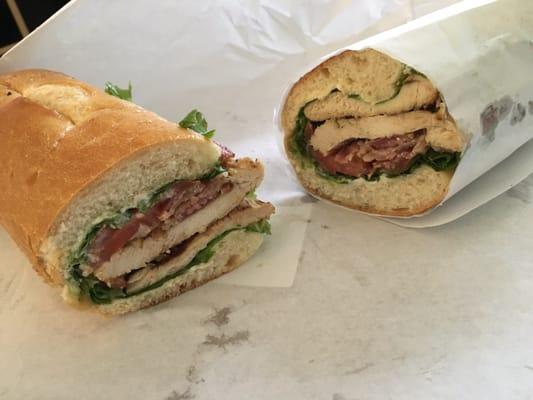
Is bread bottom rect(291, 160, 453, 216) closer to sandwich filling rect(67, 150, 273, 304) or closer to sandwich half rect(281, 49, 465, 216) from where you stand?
sandwich half rect(281, 49, 465, 216)

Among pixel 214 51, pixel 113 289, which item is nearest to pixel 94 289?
pixel 113 289

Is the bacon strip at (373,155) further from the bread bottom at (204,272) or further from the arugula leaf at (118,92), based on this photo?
the arugula leaf at (118,92)

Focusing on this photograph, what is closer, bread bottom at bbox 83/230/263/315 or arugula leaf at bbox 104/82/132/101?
bread bottom at bbox 83/230/263/315

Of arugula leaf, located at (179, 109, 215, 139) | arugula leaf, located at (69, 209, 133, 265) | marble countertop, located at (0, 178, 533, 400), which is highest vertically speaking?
arugula leaf, located at (179, 109, 215, 139)

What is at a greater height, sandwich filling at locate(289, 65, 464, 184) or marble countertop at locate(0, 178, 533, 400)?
sandwich filling at locate(289, 65, 464, 184)

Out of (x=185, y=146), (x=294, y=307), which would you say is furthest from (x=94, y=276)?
(x=294, y=307)

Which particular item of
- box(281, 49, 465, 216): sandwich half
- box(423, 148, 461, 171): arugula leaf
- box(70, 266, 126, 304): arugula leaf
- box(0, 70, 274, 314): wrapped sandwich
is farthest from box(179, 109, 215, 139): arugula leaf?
box(423, 148, 461, 171): arugula leaf

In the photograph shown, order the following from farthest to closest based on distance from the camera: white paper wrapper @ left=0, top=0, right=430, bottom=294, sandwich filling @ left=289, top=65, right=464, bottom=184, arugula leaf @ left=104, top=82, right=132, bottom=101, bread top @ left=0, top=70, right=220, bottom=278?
white paper wrapper @ left=0, top=0, right=430, bottom=294 → arugula leaf @ left=104, top=82, right=132, bottom=101 → sandwich filling @ left=289, top=65, right=464, bottom=184 → bread top @ left=0, top=70, right=220, bottom=278
